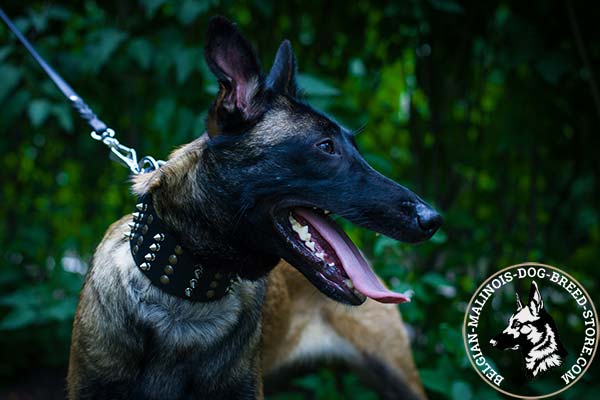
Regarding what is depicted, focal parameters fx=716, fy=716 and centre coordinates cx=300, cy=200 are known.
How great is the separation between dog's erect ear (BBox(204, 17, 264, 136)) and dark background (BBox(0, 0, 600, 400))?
1208 mm

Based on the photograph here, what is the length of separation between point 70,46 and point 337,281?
3.00 metres

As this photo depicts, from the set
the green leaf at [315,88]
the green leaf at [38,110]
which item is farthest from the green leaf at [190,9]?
the green leaf at [38,110]

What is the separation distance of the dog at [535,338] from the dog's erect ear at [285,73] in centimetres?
163

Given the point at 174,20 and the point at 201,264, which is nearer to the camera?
the point at 201,264

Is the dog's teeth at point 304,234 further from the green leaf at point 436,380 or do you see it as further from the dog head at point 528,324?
the dog head at point 528,324

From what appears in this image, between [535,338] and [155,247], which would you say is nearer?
[155,247]

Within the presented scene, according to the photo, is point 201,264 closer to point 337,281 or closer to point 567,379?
point 337,281

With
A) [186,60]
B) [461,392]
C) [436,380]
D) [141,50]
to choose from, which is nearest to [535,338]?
[436,380]

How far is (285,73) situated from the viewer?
8.19 ft

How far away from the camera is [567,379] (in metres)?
3.26

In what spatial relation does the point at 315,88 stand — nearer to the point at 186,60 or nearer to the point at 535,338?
the point at 186,60

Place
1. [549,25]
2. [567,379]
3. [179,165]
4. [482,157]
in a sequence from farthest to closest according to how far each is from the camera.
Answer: [482,157]
[549,25]
[567,379]
[179,165]

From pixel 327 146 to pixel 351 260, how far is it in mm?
371

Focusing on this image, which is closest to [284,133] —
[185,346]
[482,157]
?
[185,346]
